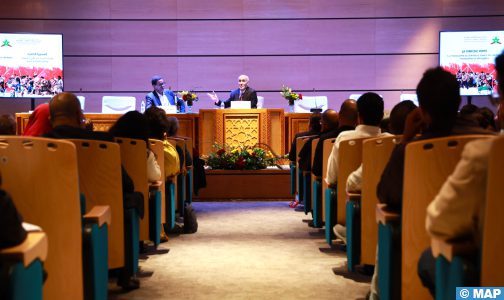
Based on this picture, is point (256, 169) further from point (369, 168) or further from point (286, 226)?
point (369, 168)

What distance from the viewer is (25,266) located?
1.77m

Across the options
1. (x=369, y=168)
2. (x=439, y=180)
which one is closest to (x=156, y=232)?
(x=369, y=168)

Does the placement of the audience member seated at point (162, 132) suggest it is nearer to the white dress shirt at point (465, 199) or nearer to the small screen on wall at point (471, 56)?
the white dress shirt at point (465, 199)

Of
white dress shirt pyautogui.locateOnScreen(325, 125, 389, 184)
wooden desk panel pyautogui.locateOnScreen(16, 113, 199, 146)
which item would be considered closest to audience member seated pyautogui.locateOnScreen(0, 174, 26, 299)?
white dress shirt pyautogui.locateOnScreen(325, 125, 389, 184)

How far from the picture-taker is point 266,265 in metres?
4.51

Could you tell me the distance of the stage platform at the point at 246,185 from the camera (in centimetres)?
813

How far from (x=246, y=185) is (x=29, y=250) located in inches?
252

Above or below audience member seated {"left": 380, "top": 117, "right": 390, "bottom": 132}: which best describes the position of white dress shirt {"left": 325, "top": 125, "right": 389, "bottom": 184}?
below

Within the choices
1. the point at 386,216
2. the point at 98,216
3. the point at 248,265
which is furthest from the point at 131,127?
the point at 386,216

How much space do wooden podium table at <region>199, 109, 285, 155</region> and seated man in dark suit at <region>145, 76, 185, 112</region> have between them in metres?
0.86

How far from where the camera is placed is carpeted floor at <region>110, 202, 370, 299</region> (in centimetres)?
379

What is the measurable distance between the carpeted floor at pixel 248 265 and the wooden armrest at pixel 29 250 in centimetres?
187

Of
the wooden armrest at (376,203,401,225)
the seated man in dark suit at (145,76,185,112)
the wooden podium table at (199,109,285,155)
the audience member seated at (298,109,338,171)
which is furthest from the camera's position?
the seated man in dark suit at (145,76,185,112)

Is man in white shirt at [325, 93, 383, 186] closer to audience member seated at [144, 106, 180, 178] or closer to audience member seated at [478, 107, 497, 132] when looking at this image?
audience member seated at [478, 107, 497, 132]
